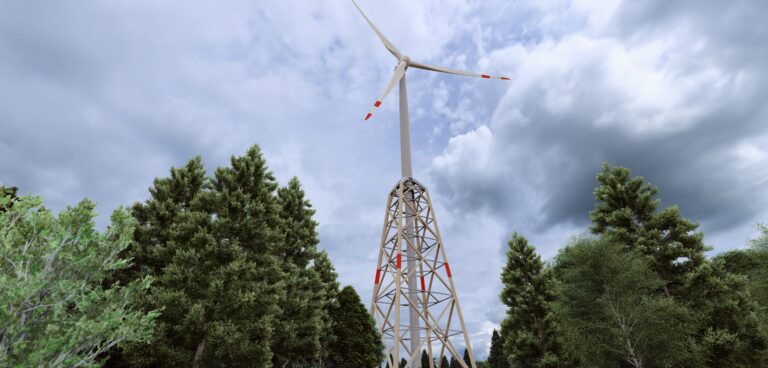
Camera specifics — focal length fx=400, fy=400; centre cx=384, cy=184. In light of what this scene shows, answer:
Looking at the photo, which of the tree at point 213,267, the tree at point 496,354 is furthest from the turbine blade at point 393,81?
the tree at point 496,354

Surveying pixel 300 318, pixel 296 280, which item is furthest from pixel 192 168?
pixel 300 318

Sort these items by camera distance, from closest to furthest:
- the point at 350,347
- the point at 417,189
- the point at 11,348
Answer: the point at 11,348 < the point at 417,189 < the point at 350,347

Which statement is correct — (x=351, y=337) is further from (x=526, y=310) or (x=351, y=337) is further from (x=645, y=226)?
(x=645, y=226)

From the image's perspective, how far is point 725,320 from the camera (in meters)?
23.9

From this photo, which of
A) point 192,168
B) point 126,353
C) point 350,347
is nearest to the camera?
point 126,353

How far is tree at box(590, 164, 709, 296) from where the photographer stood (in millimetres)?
26141

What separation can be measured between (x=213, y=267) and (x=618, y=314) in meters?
23.5

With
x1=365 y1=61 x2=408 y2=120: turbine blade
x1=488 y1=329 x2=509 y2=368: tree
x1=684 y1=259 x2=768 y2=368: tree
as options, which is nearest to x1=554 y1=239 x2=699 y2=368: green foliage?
x1=684 y1=259 x2=768 y2=368: tree

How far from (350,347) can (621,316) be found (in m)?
25.0

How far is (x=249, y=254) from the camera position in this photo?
A: 22.4m

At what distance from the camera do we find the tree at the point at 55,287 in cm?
1036

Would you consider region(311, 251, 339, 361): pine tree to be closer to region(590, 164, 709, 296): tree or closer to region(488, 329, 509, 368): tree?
region(590, 164, 709, 296): tree

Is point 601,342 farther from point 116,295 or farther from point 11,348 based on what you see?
point 11,348

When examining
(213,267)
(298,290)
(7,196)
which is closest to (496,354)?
(298,290)
